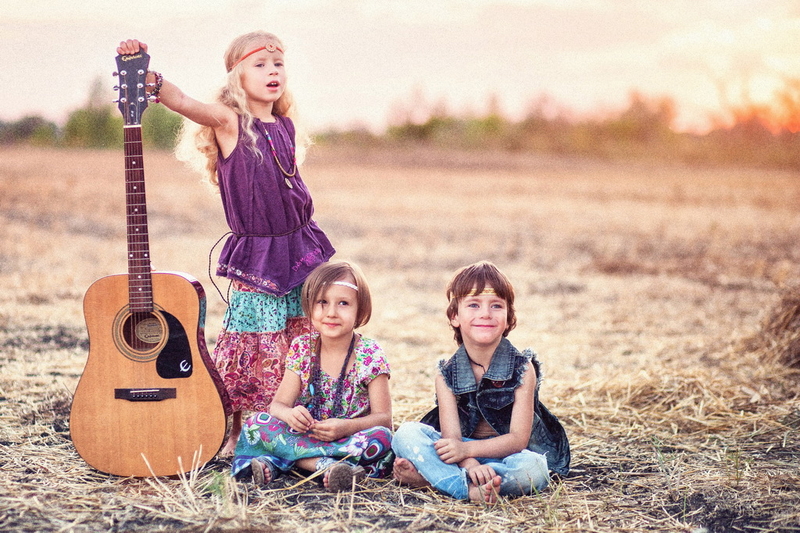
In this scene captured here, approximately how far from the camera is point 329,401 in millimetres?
3723

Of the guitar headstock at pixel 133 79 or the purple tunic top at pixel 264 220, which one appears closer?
the guitar headstock at pixel 133 79

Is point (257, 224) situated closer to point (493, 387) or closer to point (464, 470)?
point (493, 387)

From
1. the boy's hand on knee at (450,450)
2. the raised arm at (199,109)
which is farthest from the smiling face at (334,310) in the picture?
the raised arm at (199,109)

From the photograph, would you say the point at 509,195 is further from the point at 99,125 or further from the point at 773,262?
the point at 99,125

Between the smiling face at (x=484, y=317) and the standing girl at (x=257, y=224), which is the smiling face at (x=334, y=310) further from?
the smiling face at (x=484, y=317)

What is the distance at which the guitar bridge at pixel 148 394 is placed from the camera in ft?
11.7

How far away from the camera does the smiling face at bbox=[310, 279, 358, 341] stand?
363cm

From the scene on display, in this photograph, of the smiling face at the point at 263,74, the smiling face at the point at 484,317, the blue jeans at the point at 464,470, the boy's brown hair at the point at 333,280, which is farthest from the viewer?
the smiling face at the point at 263,74

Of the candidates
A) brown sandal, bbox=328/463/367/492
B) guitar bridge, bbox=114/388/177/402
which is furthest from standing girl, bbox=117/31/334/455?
brown sandal, bbox=328/463/367/492

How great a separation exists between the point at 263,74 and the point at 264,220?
71 centimetres

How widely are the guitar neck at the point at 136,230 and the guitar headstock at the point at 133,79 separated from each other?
113 millimetres

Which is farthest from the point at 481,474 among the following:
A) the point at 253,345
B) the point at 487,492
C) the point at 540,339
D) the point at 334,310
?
the point at 540,339

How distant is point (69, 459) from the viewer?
385 centimetres

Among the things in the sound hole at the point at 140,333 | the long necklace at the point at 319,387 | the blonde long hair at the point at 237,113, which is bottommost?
the long necklace at the point at 319,387
